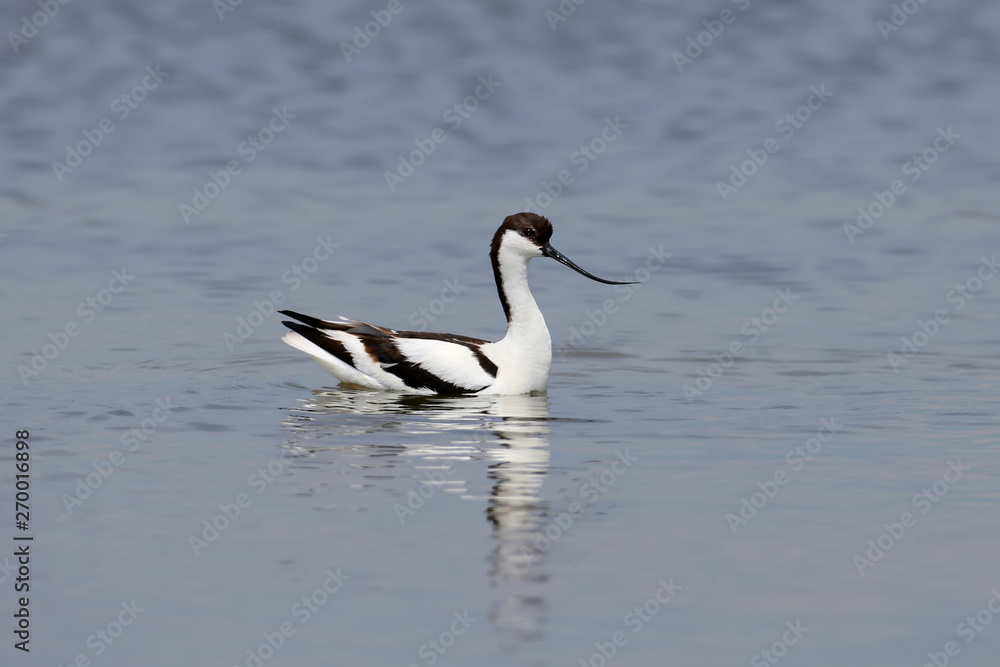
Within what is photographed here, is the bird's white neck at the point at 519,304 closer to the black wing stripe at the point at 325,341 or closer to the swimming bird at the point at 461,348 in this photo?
the swimming bird at the point at 461,348

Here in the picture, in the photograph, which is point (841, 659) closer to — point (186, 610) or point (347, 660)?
point (347, 660)

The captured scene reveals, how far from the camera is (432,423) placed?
10.9 m

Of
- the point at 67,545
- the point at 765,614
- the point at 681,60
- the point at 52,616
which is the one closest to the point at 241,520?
the point at 67,545

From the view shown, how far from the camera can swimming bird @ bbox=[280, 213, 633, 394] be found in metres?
12.2

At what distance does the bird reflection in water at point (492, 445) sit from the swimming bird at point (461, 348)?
12cm

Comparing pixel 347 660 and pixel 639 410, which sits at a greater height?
pixel 639 410

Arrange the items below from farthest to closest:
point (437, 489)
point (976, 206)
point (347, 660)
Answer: point (976, 206) → point (437, 489) → point (347, 660)

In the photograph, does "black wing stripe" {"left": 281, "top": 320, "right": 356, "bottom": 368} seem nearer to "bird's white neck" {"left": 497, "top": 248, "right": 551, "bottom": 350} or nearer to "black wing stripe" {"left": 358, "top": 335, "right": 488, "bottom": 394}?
"black wing stripe" {"left": 358, "top": 335, "right": 488, "bottom": 394}

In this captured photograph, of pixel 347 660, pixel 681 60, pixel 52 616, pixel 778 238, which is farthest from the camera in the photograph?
pixel 681 60

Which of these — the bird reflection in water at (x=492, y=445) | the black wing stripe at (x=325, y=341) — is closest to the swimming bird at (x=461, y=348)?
the black wing stripe at (x=325, y=341)

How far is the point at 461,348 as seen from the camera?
40.3ft

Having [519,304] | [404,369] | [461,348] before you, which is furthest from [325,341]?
[519,304]

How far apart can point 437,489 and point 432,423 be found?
2.15m

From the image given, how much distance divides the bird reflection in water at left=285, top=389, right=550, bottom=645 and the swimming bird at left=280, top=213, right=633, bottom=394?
0.41 ft
